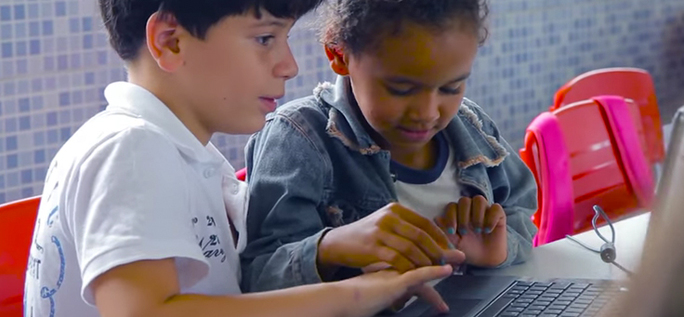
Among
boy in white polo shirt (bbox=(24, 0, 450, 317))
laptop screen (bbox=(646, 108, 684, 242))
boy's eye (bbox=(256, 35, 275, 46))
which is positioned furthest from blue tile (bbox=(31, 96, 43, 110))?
laptop screen (bbox=(646, 108, 684, 242))

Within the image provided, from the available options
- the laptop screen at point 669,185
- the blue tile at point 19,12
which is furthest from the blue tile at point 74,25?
the laptop screen at point 669,185

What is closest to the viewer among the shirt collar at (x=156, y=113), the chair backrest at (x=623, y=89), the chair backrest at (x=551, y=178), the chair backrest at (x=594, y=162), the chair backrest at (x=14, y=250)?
the shirt collar at (x=156, y=113)

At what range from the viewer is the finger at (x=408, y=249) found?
3.26 ft

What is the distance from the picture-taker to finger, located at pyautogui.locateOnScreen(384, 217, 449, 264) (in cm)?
100

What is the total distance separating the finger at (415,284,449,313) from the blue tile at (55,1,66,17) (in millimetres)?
1225

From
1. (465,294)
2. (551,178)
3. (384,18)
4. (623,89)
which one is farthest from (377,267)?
(623,89)

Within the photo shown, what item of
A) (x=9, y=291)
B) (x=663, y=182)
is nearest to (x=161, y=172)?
(x=9, y=291)

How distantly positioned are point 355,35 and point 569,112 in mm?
780

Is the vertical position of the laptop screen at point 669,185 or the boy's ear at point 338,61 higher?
the laptop screen at point 669,185

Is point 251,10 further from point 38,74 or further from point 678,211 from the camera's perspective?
point 38,74

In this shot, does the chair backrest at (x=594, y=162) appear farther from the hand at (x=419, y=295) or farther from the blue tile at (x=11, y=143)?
the blue tile at (x=11, y=143)

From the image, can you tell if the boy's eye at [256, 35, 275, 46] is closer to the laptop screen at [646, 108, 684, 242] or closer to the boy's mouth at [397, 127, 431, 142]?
the boy's mouth at [397, 127, 431, 142]

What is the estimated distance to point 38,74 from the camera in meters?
1.91

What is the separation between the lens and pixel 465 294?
1.08 m
